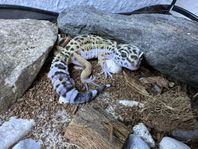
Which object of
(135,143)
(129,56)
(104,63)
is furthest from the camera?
(104,63)

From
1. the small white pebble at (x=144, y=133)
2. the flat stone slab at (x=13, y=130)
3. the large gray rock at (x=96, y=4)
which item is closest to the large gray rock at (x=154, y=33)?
the large gray rock at (x=96, y=4)

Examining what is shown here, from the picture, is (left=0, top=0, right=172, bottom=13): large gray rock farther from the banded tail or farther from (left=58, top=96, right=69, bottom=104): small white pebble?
(left=58, top=96, right=69, bottom=104): small white pebble

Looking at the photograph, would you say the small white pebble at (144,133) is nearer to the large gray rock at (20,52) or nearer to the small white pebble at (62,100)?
the small white pebble at (62,100)

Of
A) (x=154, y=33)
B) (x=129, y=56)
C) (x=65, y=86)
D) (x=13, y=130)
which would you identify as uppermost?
(x=154, y=33)

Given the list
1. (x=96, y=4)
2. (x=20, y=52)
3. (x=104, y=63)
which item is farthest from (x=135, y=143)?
(x=96, y=4)

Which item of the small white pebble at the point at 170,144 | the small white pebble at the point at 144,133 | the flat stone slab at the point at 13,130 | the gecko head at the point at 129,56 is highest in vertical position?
the gecko head at the point at 129,56

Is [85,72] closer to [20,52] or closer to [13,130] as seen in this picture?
[20,52]
